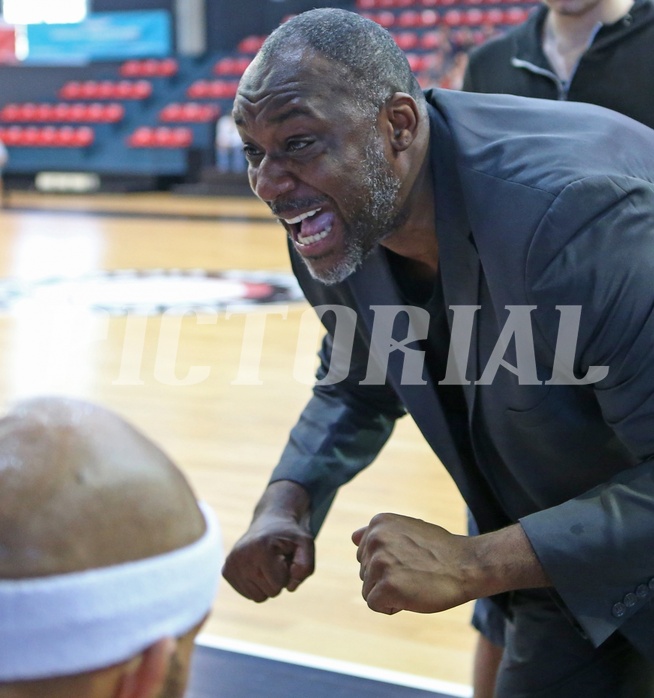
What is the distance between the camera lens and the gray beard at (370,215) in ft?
5.24

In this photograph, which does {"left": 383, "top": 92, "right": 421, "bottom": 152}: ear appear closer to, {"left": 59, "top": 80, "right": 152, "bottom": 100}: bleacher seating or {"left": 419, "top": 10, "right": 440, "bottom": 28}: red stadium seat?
{"left": 419, "top": 10, "right": 440, "bottom": 28}: red stadium seat

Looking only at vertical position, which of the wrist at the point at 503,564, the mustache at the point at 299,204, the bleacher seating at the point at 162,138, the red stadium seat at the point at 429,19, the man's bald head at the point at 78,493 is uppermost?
the man's bald head at the point at 78,493

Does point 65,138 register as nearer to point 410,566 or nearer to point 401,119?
point 401,119

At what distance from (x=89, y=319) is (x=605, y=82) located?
4.37m

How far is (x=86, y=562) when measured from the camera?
30.0 inches

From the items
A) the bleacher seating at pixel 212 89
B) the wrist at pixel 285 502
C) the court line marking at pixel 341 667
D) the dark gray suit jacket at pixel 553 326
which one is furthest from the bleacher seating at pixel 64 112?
the dark gray suit jacket at pixel 553 326

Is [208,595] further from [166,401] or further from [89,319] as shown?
[89,319]

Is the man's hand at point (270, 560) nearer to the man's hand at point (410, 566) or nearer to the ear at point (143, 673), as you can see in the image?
the man's hand at point (410, 566)

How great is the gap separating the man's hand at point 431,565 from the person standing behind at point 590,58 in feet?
4.64

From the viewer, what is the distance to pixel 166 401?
4.77m

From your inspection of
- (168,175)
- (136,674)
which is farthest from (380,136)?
(168,175)

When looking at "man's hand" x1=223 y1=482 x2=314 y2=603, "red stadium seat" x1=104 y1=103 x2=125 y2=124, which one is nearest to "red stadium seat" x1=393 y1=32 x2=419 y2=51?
"red stadium seat" x1=104 y1=103 x2=125 y2=124

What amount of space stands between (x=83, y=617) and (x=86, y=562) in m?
0.04

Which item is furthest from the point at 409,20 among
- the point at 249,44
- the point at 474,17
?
the point at 249,44
